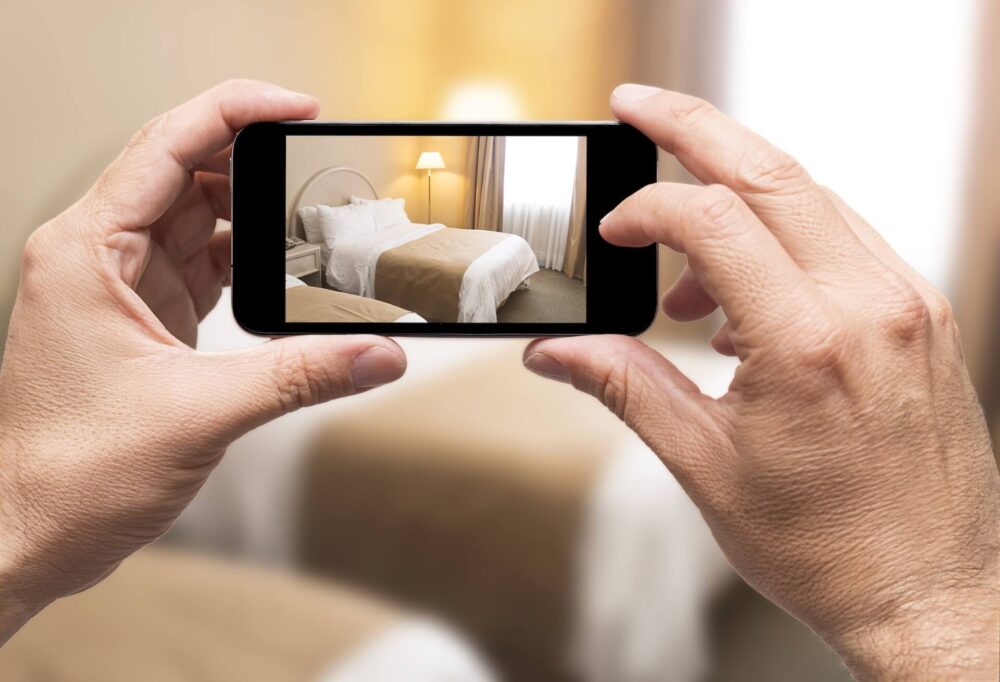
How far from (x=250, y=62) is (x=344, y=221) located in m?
0.53

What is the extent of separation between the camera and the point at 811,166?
3.24 feet

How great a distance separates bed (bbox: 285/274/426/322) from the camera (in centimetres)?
60

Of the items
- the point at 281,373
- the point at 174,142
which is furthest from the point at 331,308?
the point at 174,142

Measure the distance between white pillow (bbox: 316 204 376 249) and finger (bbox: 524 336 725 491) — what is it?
0.70 ft

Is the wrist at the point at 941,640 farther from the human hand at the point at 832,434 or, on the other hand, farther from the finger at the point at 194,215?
the finger at the point at 194,215

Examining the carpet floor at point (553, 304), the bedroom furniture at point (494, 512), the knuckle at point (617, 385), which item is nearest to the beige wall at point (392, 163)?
the carpet floor at point (553, 304)

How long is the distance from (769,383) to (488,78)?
730 mm

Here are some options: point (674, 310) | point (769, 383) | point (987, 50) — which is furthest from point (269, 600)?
point (987, 50)

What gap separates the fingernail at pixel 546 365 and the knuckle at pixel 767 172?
20 centimetres

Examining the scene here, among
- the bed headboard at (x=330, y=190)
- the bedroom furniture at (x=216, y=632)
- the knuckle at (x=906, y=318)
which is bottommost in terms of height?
the bedroom furniture at (x=216, y=632)

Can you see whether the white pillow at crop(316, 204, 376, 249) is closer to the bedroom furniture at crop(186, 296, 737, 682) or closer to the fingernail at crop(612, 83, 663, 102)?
the fingernail at crop(612, 83, 663, 102)

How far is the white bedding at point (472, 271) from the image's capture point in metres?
0.59

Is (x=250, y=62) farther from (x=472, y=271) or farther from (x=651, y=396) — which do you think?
(x=651, y=396)

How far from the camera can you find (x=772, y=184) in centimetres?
47
